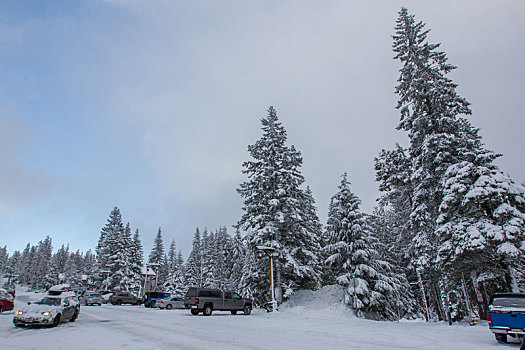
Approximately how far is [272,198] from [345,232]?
7.52 meters

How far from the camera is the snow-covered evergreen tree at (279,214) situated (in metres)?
26.5

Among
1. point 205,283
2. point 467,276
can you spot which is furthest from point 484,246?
point 205,283

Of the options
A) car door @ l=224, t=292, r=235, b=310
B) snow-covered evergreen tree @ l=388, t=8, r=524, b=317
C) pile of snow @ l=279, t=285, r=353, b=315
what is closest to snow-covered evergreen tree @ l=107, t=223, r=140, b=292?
car door @ l=224, t=292, r=235, b=310

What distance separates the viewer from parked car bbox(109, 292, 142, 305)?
4159 cm

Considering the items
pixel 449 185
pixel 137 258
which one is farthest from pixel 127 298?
pixel 449 185

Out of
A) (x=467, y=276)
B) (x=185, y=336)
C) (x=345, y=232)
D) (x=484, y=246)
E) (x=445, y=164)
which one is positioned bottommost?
(x=185, y=336)

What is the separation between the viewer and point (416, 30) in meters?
22.4

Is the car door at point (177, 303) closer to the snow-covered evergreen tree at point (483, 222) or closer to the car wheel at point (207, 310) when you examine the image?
the car wheel at point (207, 310)

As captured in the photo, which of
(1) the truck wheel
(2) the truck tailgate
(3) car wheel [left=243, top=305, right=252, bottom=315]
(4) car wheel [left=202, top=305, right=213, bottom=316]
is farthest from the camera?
(3) car wheel [left=243, top=305, right=252, bottom=315]

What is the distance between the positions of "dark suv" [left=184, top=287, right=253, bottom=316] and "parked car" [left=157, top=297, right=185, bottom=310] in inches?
524

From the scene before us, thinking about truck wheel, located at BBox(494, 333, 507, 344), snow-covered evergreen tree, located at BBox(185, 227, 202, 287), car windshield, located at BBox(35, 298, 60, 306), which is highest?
snow-covered evergreen tree, located at BBox(185, 227, 202, 287)

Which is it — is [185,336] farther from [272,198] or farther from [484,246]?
[272,198]

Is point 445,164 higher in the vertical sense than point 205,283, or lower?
higher

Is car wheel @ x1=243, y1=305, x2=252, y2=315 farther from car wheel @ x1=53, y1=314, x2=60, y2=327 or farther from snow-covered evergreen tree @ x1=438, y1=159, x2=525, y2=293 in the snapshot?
snow-covered evergreen tree @ x1=438, y1=159, x2=525, y2=293
